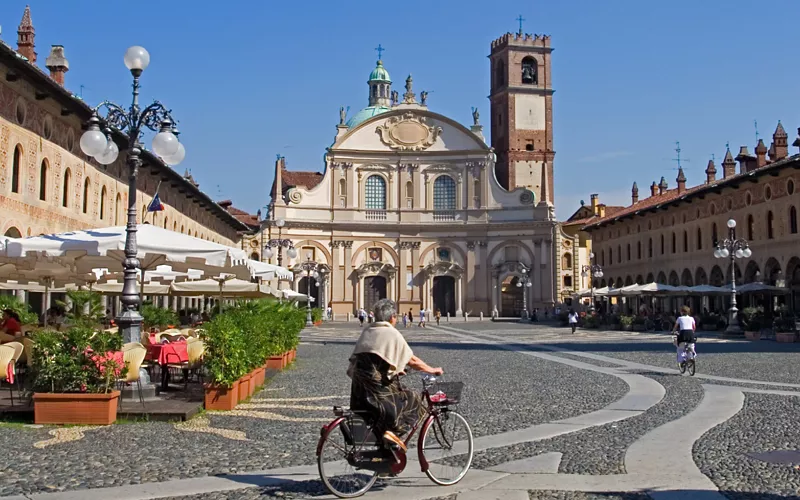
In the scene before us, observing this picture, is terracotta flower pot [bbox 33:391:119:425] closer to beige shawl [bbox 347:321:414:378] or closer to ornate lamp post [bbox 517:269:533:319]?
beige shawl [bbox 347:321:414:378]

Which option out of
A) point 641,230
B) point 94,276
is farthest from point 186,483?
point 641,230

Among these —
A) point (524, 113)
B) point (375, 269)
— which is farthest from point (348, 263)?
point (524, 113)

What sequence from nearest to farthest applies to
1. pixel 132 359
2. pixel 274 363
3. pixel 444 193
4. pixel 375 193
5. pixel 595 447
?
pixel 595 447 < pixel 132 359 < pixel 274 363 < pixel 375 193 < pixel 444 193

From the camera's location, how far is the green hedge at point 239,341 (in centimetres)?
1073

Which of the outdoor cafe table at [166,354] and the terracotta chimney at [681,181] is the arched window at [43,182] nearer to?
the outdoor cafe table at [166,354]

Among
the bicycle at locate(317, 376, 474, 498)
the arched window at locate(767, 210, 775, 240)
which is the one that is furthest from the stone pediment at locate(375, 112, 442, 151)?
the bicycle at locate(317, 376, 474, 498)

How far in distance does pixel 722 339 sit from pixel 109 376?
26.3m

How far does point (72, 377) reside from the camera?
9.41 meters

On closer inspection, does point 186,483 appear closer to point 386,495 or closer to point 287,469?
point 287,469

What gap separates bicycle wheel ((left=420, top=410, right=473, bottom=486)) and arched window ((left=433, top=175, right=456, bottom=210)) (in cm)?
5993

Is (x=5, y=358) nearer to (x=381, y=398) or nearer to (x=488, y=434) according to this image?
(x=488, y=434)

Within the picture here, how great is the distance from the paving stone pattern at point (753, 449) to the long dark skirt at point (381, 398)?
2.52m

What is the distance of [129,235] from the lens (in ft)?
38.4

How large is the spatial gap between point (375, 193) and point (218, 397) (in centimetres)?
5601
